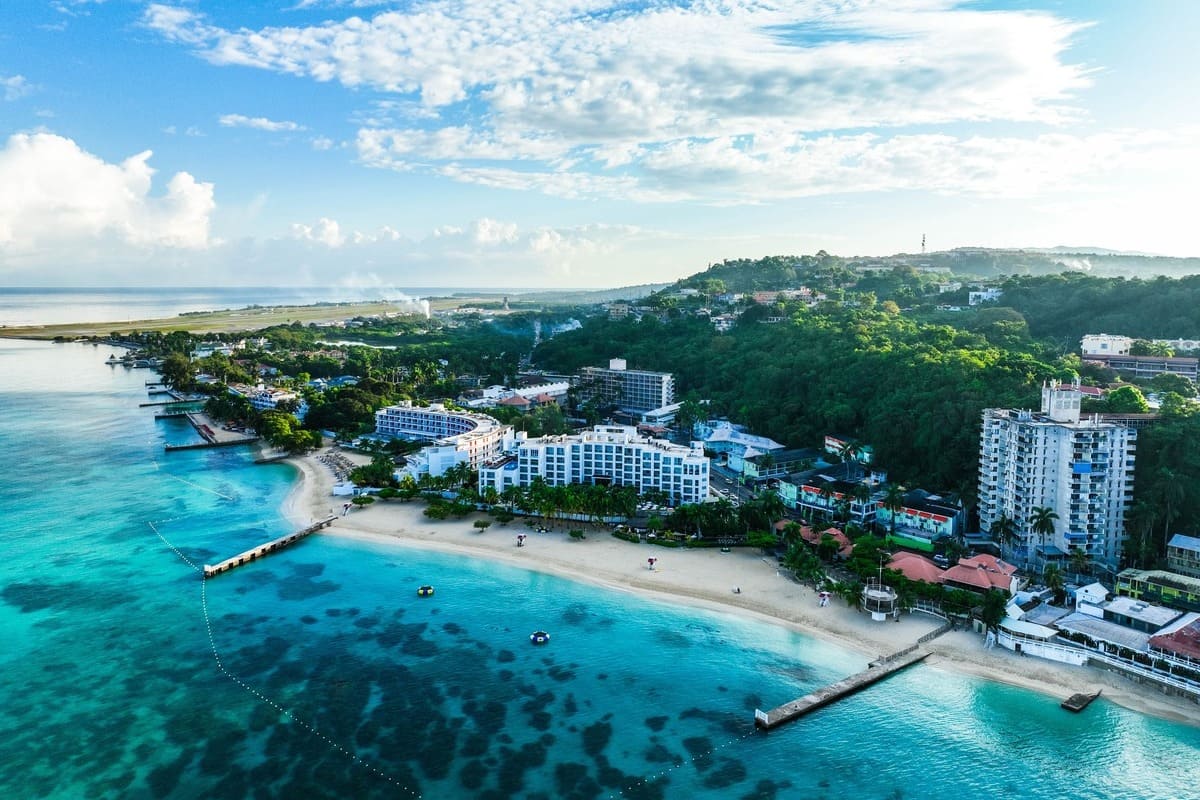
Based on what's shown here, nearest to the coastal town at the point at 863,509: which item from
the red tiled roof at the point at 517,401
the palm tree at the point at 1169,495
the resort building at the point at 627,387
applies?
the palm tree at the point at 1169,495

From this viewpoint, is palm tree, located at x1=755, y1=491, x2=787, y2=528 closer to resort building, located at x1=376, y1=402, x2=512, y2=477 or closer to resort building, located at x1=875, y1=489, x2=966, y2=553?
resort building, located at x1=875, y1=489, x2=966, y2=553

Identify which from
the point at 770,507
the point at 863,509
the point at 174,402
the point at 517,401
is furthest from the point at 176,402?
the point at 863,509

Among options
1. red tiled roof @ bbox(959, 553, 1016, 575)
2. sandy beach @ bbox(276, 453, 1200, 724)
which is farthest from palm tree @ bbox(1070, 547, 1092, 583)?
sandy beach @ bbox(276, 453, 1200, 724)

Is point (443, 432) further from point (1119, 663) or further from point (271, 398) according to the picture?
point (1119, 663)

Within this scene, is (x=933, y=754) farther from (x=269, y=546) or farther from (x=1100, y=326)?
(x=1100, y=326)

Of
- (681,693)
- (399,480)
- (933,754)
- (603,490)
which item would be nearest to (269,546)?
(399,480)

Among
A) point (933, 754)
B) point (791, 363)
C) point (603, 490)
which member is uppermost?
point (791, 363)

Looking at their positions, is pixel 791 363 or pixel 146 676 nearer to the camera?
pixel 146 676
